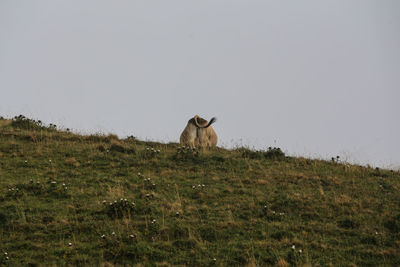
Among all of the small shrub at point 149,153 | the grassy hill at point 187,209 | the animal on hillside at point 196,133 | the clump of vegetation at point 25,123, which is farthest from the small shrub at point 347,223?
the clump of vegetation at point 25,123

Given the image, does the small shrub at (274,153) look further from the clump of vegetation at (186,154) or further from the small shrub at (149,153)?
the small shrub at (149,153)

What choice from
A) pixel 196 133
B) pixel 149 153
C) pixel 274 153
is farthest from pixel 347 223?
pixel 196 133

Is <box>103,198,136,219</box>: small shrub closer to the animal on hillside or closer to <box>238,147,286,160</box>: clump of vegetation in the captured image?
<box>238,147,286,160</box>: clump of vegetation

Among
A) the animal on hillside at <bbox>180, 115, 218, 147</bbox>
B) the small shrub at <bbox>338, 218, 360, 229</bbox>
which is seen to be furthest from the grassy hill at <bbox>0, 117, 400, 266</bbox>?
the animal on hillside at <bbox>180, 115, 218, 147</bbox>

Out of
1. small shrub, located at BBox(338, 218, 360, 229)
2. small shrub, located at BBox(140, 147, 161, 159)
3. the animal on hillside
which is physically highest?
the animal on hillside

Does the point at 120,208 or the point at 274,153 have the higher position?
the point at 274,153

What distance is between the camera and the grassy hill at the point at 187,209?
823 centimetres

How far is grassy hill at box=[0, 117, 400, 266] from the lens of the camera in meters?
8.23

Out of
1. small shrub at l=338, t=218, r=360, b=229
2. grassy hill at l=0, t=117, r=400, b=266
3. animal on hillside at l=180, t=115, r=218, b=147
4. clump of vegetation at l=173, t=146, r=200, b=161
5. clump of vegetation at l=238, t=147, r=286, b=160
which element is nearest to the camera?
grassy hill at l=0, t=117, r=400, b=266

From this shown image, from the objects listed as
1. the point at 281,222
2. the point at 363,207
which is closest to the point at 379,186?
the point at 363,207

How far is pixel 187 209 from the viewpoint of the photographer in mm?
10258

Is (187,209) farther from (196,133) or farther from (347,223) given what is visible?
(196,133)

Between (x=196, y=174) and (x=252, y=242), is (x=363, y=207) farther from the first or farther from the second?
(x=196, y=174)

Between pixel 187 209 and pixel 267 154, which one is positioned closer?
pixel 187 209
